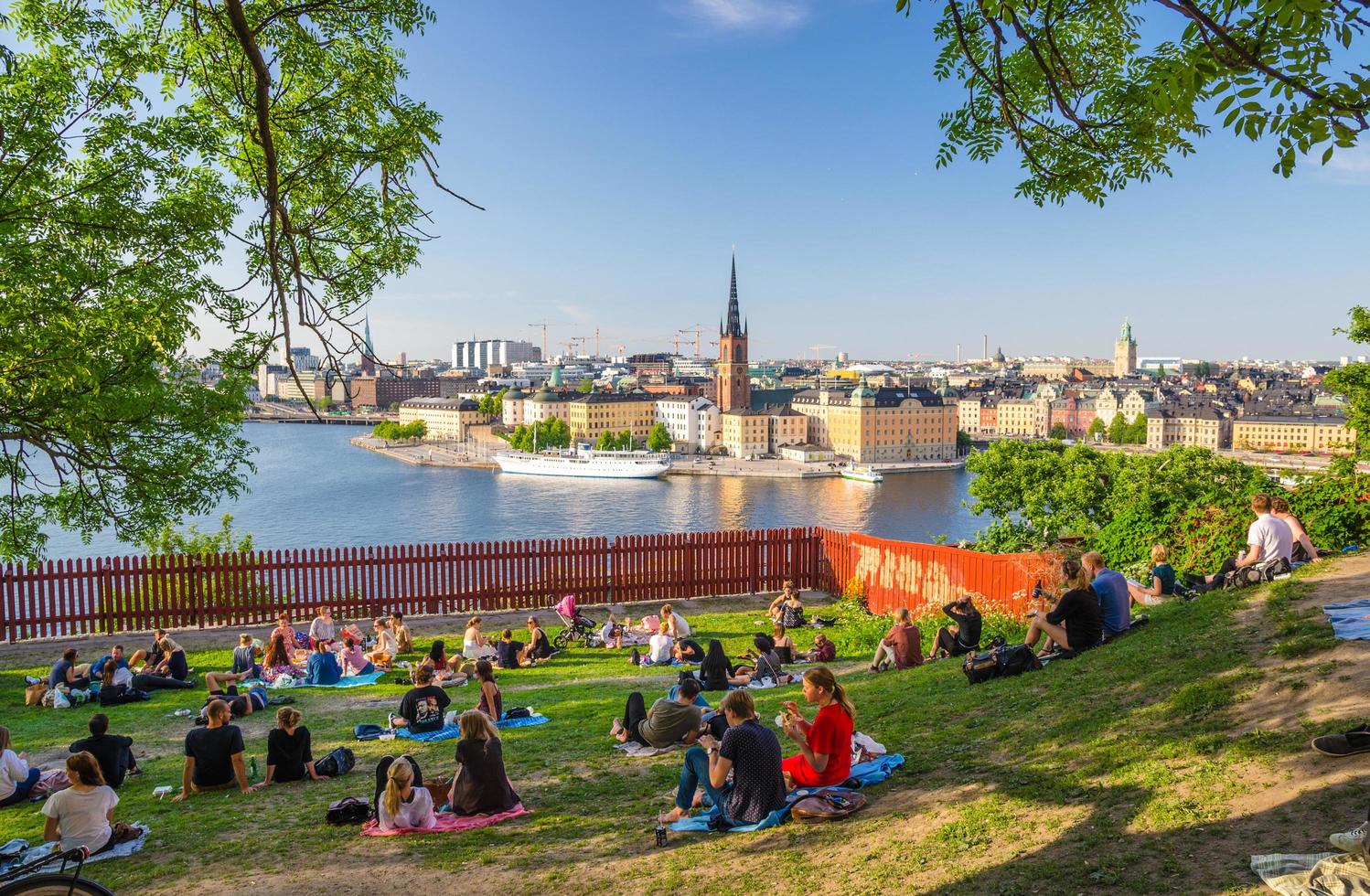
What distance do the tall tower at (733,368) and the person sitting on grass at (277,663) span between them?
119495 mm

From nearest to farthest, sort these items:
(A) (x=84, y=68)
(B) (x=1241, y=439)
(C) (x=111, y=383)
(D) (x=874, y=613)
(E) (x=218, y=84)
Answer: (E) (x=218, y=84)
(A) (x=84, y=68)
(C) (x=111, y=383)
(D) (x=874, y=613)
(B) (x=1241, y=439)

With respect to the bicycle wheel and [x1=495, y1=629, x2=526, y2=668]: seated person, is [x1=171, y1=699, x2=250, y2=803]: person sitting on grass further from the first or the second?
[x1=495, y1=629, x2=526, y2=668]: seated person

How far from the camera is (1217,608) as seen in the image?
731 centimetres

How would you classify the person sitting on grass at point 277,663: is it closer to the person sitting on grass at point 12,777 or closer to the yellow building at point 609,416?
the person sitting on grass at point 12,777

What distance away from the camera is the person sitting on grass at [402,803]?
17.4 feet

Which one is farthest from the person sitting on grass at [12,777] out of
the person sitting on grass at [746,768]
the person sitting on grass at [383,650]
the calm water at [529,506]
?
the calm water at [529,506]

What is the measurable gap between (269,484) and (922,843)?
262 ft

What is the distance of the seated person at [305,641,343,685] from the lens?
33.3ft

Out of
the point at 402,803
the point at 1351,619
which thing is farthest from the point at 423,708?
the point at 1351,619

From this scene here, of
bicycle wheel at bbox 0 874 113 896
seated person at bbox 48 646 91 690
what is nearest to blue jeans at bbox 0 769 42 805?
seated person at bbox 48 646 91 690

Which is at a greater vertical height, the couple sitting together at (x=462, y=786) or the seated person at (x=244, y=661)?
the couple sitting together at (x=462, y=786)

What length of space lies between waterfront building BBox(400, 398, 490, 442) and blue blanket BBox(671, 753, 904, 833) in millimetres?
132027

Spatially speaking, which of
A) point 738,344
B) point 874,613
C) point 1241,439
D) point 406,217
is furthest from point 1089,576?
point 738,344

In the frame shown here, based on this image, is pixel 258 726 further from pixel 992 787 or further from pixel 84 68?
pixel 992 787
